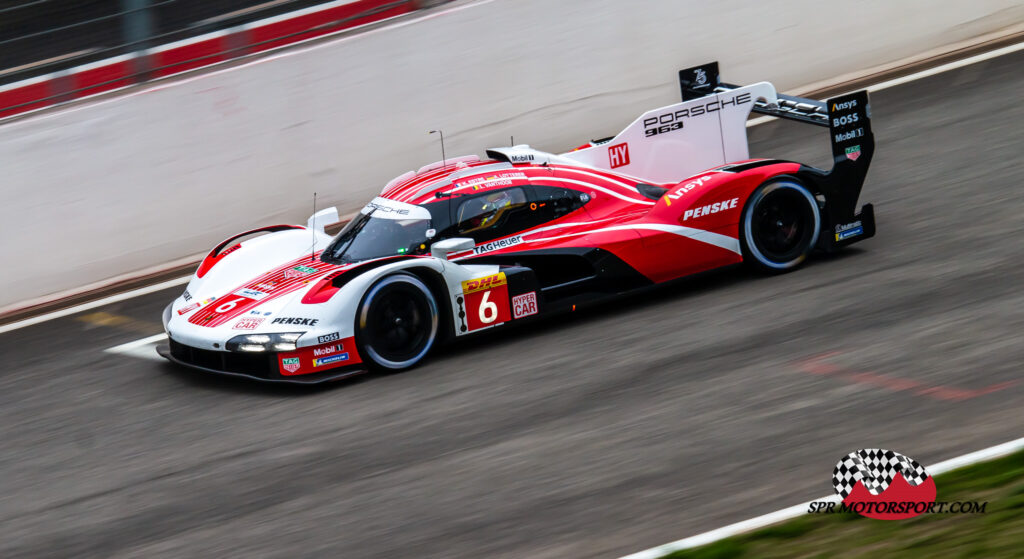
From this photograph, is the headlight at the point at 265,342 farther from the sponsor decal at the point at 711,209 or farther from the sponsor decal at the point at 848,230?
the sponsor decal at the point at 848,230

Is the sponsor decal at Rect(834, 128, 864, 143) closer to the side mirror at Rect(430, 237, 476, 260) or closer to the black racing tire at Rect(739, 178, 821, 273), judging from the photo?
the black racing tire at Rect(739, 178, 821, 273)

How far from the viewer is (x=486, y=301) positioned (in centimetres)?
803

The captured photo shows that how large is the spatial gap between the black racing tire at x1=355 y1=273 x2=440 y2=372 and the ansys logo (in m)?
3.20

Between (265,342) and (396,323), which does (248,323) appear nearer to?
(265,342)

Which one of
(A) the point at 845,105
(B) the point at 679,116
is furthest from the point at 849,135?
(B) the point at 679,116

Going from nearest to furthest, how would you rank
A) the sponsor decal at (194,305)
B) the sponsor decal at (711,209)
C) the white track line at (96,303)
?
the sponsor decal at (194,305) → the sponsor decal at (711,209) → the white track line at (96,303)

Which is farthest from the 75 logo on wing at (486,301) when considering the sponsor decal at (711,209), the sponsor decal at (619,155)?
the sponsor decal at (619,155)

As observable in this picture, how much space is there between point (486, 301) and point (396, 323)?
674 mm

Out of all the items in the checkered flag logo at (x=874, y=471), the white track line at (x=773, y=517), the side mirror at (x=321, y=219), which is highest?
the side mirror at (x=321, y=219)

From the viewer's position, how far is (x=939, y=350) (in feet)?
23.0

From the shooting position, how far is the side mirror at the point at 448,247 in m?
7.96

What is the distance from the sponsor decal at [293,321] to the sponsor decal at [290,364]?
230mm

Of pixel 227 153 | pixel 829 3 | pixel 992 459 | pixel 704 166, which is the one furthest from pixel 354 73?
pixel 992 459

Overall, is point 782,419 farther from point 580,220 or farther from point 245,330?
point 245,330
